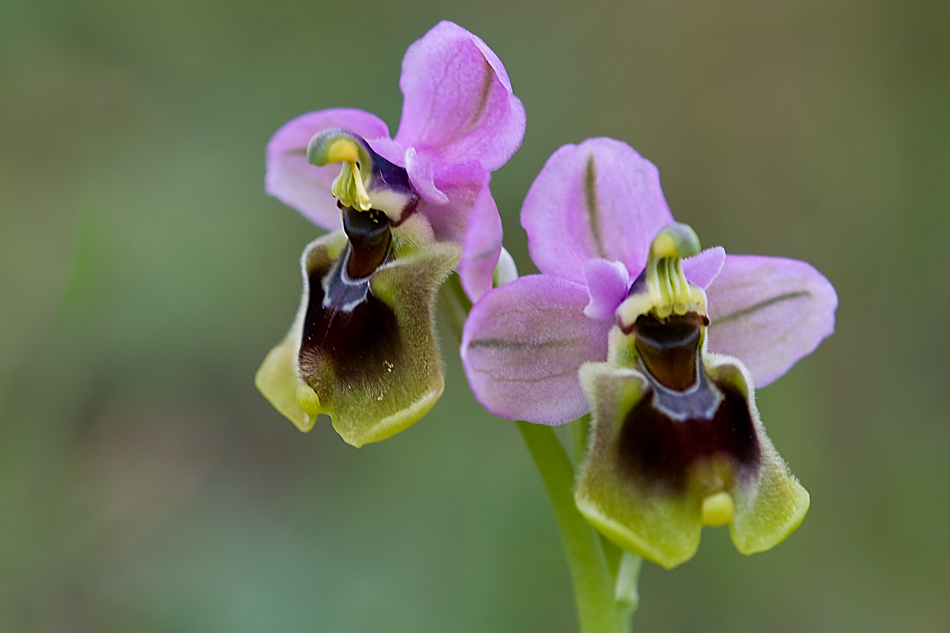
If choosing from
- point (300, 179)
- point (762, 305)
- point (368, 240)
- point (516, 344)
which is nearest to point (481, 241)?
point (516, 344)

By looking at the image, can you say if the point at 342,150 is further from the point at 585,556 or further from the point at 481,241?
the point at 585,556

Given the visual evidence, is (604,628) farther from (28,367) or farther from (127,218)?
(127,218)

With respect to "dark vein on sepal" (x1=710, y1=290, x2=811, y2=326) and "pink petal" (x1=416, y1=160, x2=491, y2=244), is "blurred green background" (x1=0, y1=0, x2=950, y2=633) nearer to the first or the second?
"pink petal" (x1=416, y1=160, x2=491, y2=244)

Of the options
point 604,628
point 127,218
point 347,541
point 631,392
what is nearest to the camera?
point 631,392

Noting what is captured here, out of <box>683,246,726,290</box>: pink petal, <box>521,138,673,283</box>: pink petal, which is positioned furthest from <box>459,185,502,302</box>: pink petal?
<box>683,246,726,290</box>: pink petal

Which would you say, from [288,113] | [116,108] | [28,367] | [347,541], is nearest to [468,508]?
[347,541]

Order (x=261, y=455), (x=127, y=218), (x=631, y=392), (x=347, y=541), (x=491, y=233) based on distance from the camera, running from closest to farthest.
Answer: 1. (x=491, y=233)
2. (x=631, y=392)
3. (x=347, y=541)
4. (x=127, y=218)
5. (x=261, y=455)
